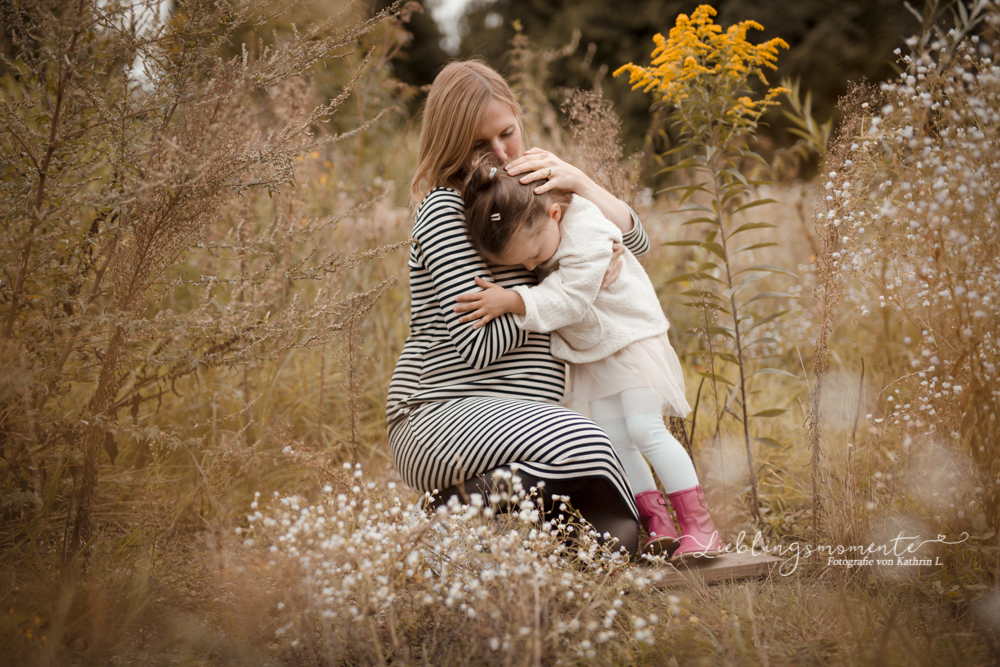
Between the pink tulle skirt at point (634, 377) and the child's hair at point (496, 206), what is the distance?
521 millimetres

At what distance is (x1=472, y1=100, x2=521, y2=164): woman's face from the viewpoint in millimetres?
2191

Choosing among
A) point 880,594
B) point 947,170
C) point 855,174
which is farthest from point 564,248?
point 880,594

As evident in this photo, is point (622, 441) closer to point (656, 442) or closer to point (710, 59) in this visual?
point (656, 442)

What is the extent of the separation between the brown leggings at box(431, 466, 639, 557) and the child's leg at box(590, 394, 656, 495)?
0.24 metres

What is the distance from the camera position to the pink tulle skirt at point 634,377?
2.17 m

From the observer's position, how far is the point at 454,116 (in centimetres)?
219

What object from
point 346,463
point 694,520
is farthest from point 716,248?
point 346,463

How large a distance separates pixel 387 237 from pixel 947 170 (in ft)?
10.0

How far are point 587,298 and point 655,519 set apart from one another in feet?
2.42

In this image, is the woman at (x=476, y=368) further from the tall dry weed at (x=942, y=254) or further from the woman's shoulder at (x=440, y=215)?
the tall dry weed at (x=942, y=254)

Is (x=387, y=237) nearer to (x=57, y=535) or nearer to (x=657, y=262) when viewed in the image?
(x=657, y=262)

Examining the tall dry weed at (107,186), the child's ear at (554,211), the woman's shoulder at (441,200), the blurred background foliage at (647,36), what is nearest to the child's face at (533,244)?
the child's ear at (554,211)

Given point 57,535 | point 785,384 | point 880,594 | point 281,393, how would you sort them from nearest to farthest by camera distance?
1. point 880,594
2. point 57,535
3. point 281,393
4. point 785,384

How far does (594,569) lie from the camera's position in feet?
5.98
